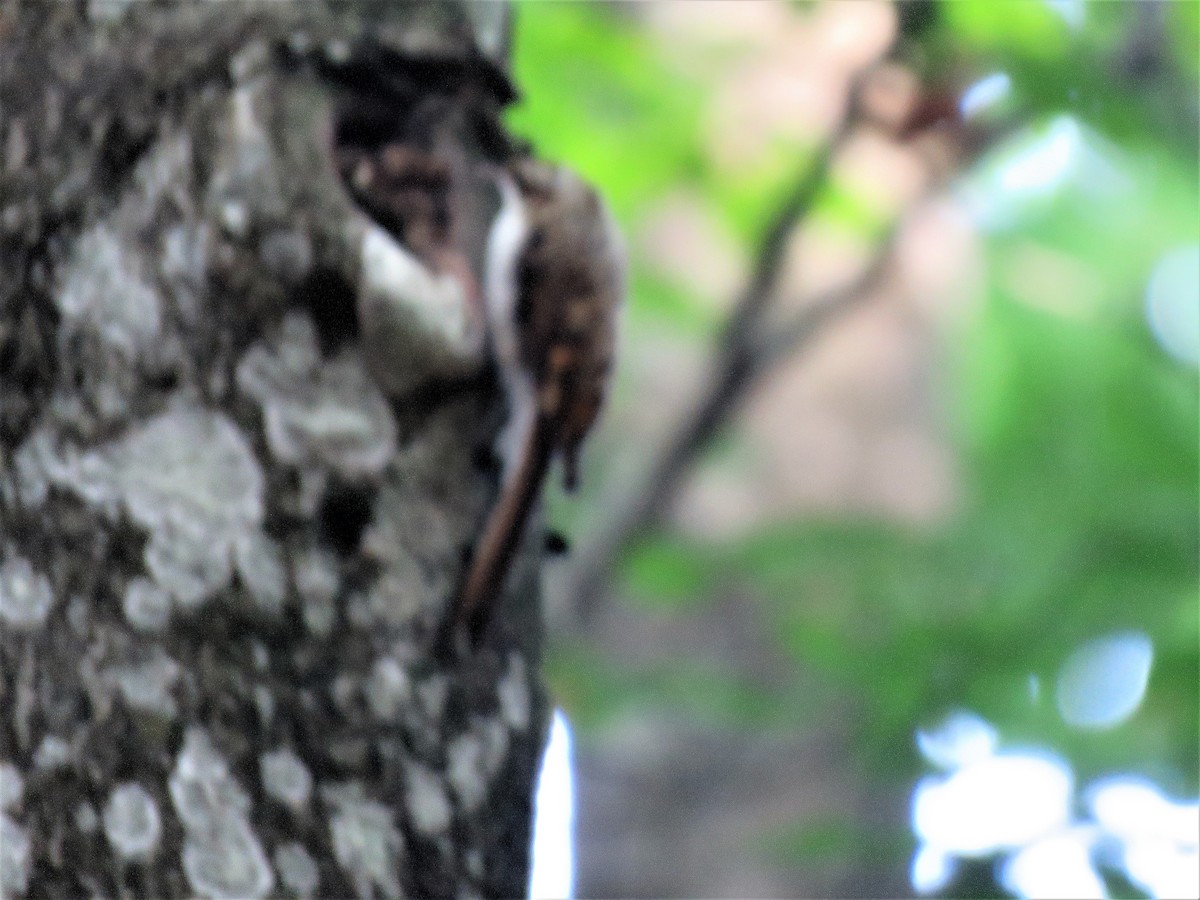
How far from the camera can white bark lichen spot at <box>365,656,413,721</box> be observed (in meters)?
1.63

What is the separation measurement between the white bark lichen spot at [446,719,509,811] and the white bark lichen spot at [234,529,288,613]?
0.22 metres

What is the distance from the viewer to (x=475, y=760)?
169 cm

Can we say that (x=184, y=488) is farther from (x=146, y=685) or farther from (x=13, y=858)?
(x=13, y=858)

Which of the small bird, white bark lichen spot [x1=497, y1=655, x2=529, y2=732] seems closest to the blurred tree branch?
the small bird

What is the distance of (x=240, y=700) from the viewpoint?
62.2 inches

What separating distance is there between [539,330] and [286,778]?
0.60 m

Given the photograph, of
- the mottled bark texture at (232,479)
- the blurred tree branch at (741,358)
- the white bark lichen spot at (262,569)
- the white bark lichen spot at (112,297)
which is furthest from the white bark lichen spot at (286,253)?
the blurred tree branch at (741,358)

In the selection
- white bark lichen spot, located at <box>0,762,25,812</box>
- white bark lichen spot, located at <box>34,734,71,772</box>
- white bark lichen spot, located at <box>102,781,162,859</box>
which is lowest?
white bark lichen spot, located at <box>102,781,162,859</box>

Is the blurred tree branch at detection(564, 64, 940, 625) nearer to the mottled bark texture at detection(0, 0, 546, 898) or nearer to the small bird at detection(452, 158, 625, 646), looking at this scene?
the small bird at detection(452, 158, 625, 646)

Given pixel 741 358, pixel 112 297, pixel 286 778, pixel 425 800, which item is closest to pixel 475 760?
pixel 425 800

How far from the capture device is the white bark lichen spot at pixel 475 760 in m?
1.67

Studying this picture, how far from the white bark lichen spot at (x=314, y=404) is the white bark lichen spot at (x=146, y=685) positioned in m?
0.23

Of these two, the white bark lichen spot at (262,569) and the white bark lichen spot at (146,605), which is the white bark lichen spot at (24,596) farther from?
the white bark lichen spot at (262,569)

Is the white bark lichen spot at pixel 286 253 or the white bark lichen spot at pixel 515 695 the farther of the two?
the white bark lichen spot at pixel 515 695
